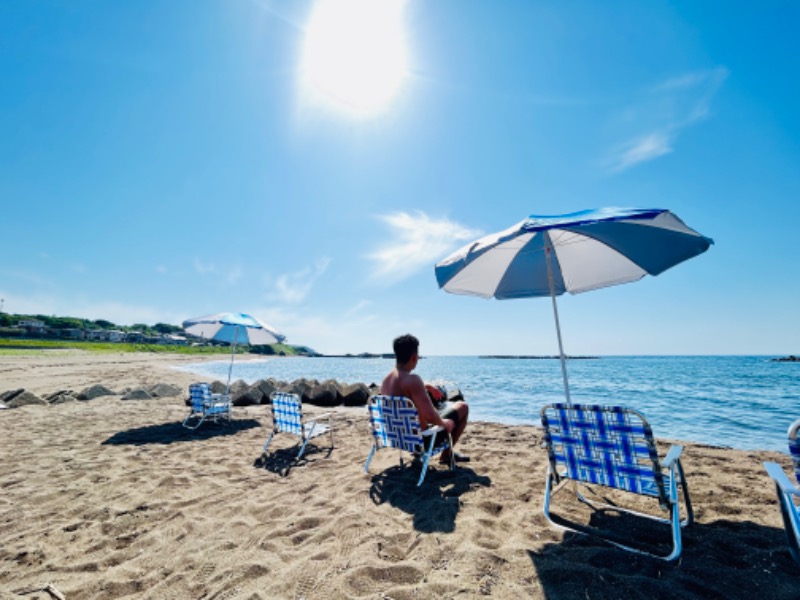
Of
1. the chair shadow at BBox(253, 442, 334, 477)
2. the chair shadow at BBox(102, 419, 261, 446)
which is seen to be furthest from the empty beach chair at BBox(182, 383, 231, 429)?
the chair shadow at BBox(253, 442, 334, 477)

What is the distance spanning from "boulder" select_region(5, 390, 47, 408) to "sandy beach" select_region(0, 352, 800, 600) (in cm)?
536

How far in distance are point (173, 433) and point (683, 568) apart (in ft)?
25.2

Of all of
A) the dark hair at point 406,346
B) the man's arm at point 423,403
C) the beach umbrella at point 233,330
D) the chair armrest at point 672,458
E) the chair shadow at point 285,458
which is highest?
the beach umbrella at point 233,330

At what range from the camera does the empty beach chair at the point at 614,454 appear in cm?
258

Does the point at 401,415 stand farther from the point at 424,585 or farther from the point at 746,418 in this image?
the point at 746,418

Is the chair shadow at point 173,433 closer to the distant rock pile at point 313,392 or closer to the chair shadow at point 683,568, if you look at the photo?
the distant rock pile at point 313,392

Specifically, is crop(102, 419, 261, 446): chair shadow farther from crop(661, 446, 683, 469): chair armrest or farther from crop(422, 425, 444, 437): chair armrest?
crop(661, 446, 683, 469): chair armrest

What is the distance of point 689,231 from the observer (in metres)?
3.08

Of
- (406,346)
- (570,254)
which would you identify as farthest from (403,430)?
(570,254)

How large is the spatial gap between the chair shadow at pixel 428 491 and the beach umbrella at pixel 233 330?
5.06m

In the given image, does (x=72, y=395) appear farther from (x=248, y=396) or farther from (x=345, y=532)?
(x=345, y=532)

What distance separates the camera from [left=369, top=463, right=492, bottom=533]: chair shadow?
3164 mm

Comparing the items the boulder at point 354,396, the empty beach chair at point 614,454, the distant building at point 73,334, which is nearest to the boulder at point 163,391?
the boulder at point 354,396

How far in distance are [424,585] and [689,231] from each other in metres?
3.43
